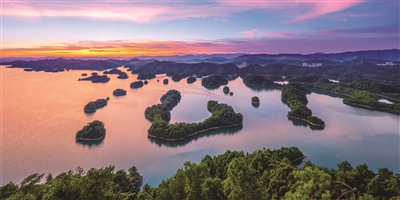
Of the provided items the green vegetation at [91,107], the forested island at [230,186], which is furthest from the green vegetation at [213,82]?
the forested island at [230,186]

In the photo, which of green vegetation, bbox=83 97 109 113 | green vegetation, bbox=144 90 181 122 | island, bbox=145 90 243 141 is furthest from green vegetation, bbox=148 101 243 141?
green vegetation, bbox=83 97 109 113

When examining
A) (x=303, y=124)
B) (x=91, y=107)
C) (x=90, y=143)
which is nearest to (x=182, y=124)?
(x=90, y=143)

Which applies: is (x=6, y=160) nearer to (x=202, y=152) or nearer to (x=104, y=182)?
(x=202, y=152)

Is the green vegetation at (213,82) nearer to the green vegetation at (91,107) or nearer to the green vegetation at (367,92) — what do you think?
the green vegetation at (367,92)

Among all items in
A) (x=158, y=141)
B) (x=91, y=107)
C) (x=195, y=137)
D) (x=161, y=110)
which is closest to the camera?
(x=158, y=141)

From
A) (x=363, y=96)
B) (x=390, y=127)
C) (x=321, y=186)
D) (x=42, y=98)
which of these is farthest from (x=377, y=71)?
(x=42, y=98)

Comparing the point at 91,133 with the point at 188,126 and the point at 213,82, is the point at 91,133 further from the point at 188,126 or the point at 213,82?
the point at 213,82

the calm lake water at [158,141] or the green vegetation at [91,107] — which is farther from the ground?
the green vegetation at [91,107]

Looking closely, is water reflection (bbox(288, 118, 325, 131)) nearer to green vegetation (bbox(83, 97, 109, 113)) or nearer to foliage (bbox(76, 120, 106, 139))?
foliage (bbox(76, 120, 106, 139))
